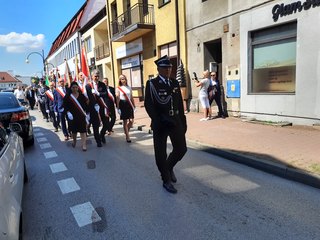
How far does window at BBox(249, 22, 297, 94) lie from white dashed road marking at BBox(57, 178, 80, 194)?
660cm

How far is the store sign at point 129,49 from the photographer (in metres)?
17.4

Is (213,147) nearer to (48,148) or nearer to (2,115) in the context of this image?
(48,148)

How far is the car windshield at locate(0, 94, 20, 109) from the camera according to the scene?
307 inches

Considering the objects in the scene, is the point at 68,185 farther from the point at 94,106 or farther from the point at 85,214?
the point at 94,106

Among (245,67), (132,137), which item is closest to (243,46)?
(245,67)

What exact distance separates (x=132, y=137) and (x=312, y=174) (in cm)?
544

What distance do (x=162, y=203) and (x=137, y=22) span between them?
13628mm

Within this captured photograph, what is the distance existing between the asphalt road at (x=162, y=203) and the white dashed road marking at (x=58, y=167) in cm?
2

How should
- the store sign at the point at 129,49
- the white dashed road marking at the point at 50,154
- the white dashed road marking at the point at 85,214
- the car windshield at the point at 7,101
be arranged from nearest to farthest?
the white dashed road marking at the point at 85,214, the white dashed road marking at the point at 50,154, the car windshield at the point at 7,101, the store sign at the point at 129,49

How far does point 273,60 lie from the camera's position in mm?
9195

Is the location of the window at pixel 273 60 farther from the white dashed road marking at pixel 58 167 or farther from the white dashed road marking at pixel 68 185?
the white dashed road marking at pixel 68 185

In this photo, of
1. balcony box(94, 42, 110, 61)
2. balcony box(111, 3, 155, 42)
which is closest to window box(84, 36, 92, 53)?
balcony box(94, 42, 110, 61)

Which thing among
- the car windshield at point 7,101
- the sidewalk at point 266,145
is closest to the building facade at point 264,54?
the sidewalk at point 266,145

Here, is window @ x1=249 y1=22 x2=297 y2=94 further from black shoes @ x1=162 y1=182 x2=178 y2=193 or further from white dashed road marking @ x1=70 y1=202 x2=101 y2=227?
white dashed road marking @ x1=70 y1=202 x2=101 y2=227
